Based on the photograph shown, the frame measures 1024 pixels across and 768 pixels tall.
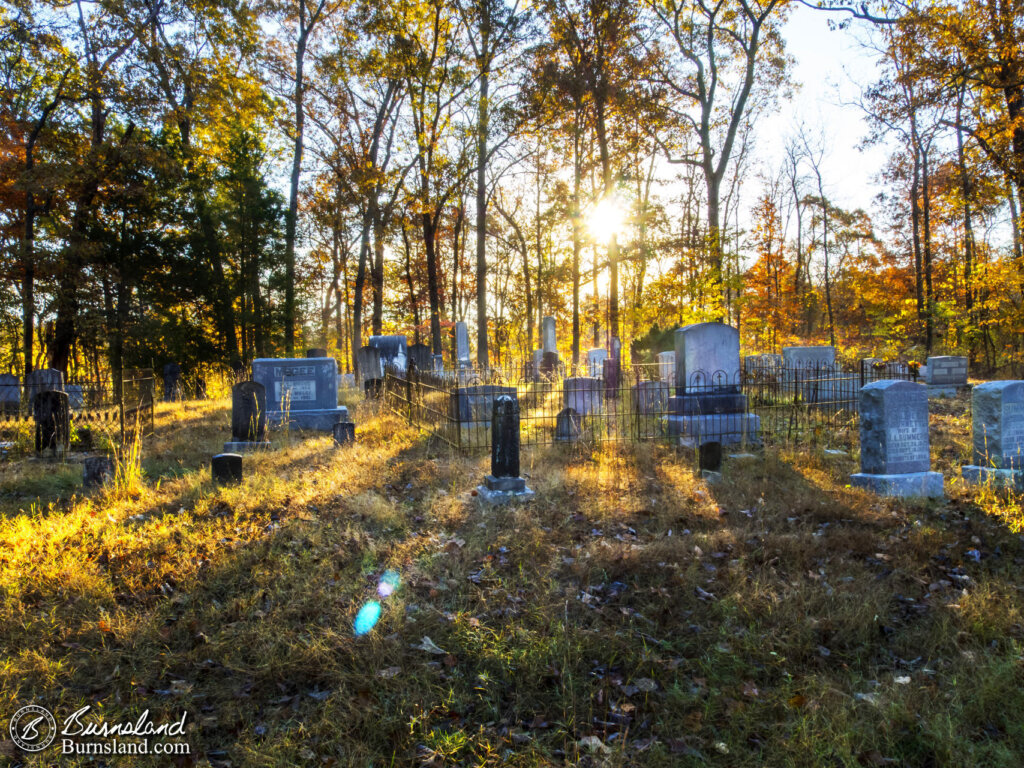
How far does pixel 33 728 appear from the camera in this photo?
306cm

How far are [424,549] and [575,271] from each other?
17.1 meters

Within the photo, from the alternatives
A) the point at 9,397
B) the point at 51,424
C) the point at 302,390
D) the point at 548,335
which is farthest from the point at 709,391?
the point at 9,397

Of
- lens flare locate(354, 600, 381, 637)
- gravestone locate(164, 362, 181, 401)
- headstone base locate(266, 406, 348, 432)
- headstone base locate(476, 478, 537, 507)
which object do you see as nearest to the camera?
lens flare locate(354, 600, 381, 637)

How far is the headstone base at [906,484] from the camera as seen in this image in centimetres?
675

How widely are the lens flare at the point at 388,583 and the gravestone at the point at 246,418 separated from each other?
5.53 m

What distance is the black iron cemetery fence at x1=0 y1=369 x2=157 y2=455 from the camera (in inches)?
372

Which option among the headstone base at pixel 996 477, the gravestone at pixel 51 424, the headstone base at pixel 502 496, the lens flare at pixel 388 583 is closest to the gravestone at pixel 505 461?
the headstone base at pixel 502 496

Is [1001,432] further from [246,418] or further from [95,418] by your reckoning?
[95,418]

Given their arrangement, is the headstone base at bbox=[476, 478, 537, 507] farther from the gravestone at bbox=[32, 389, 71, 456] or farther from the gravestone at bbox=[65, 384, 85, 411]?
the gravestone at bbox=[65, 384, 85, 411]

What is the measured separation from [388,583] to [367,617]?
0.50m

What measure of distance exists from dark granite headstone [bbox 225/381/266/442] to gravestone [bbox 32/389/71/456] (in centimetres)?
237

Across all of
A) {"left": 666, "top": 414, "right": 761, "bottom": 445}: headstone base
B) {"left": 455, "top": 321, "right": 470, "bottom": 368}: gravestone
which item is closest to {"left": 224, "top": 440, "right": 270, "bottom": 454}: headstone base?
{"left": 666, "top": 414, "right": 761, "bottom": 445}: headstone base

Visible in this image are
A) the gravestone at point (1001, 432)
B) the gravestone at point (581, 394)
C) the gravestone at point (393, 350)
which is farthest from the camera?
the gravestone at point (393, 350)

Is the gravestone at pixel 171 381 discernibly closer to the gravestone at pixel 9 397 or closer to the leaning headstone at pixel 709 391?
the gravestone at pixel 9 397
